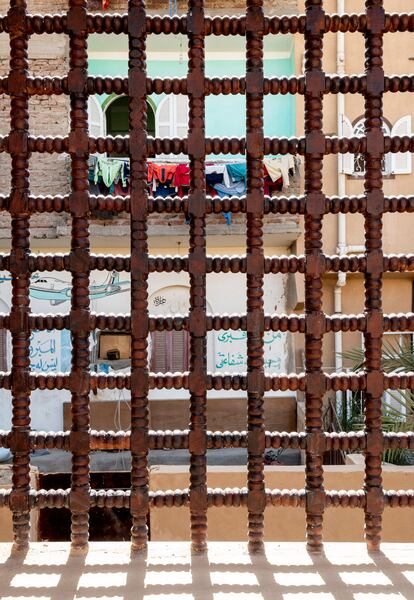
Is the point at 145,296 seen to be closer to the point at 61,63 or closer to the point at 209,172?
the point at 209,172

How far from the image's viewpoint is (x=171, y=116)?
1132cm

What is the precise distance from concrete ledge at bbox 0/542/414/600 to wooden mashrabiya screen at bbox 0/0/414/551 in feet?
0.45

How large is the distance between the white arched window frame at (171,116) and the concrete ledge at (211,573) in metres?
9.93

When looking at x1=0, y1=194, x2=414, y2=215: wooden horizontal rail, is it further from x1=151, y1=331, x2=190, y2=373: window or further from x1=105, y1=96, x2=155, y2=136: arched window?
x1=105, y1=96, x2=155, y2=136: arched window

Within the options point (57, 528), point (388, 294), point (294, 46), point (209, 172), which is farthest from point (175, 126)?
point (57, 528)

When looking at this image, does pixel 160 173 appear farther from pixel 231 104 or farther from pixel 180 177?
pixel 231 104

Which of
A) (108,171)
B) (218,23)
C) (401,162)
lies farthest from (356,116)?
(218,23)

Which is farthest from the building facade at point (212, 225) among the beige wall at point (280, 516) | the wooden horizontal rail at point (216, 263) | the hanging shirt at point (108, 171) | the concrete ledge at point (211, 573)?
the concrete ledge at point (211, 573)

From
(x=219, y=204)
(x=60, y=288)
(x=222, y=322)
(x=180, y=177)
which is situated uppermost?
(x=180, y=177)

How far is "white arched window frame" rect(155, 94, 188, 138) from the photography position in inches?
444

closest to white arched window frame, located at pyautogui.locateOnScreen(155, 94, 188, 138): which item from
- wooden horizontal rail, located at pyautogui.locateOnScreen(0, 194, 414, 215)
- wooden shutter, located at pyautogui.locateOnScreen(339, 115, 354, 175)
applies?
wooden shutter, located at pyautogui.locateOnScreen(339, 115, 354, 175)

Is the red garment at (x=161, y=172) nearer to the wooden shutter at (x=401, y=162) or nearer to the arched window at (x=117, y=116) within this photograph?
the arched window at (x=117, y=116)

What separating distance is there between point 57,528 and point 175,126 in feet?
23.6

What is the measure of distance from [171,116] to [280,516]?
820cm
